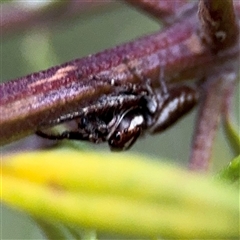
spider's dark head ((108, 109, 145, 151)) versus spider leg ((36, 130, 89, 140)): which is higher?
spider's dark head ((108, 109, 145, 151))

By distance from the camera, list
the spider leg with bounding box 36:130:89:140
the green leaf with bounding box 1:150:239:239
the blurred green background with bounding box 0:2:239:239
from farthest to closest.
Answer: the blurred green background with bounding box 0:2:239:239 → the spider leg with bounding box 36:130:89:140 → the green leaf with bounding box 1:150:239:239

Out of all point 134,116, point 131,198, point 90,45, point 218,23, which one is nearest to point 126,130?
point 134,116

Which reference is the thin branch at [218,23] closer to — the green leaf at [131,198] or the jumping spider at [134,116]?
the jumping spider at [134,116]

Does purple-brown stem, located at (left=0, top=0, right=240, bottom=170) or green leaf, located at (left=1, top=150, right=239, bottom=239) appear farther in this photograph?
purple-brown stem, located at (left=0, top=0, right=240, bottom=170)

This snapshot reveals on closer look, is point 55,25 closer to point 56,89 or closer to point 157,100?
point 157,100

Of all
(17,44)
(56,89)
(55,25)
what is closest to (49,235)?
(56,89)

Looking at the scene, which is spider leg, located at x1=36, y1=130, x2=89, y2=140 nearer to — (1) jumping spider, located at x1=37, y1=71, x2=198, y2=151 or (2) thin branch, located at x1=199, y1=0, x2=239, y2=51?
(1) jumping spider, located at x1=37, y1=71, x2=198, y2=151

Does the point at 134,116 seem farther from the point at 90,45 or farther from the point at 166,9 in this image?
the point at 90,45

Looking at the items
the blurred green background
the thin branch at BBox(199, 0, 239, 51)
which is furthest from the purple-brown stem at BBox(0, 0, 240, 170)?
the blurred green background
